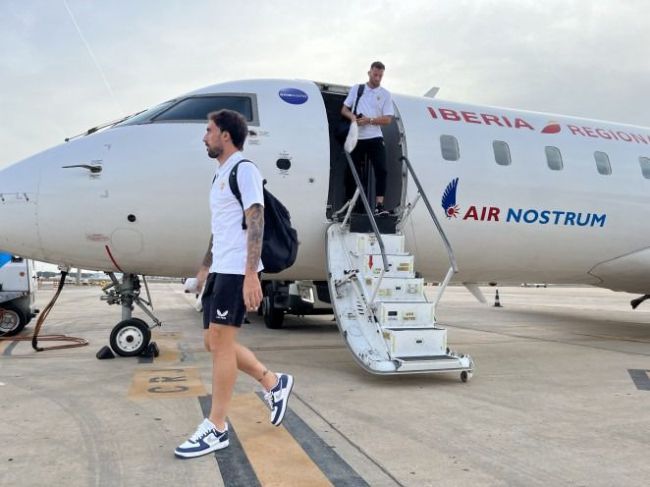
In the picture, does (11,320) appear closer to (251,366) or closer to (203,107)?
(203,107)

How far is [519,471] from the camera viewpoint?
10.7ft

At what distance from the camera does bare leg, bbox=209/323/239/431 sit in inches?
140

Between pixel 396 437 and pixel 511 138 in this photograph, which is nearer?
pixel 396 437

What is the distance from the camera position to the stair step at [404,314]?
589cm

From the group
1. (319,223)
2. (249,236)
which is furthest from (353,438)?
(319,223)

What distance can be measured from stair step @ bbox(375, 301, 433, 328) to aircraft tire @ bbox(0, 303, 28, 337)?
7523mm

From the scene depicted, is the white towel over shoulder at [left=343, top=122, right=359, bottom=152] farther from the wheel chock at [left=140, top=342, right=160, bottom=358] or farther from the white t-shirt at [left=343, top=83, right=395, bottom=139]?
the wheel chock at [left=140, top=342, right=160, bottom=358]

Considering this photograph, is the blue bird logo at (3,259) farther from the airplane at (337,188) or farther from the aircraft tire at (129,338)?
the aircraft tire at (129,338)

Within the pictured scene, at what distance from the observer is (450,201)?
7410mm

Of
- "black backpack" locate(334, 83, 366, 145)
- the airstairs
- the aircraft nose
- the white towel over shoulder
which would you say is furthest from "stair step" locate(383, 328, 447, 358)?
the aircraft nose

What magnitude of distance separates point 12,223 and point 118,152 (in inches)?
51.0

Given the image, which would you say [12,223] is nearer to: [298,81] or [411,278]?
[298,81]

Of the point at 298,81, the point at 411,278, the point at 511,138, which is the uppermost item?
the point at 298,81

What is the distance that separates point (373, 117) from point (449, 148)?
4.16ft
